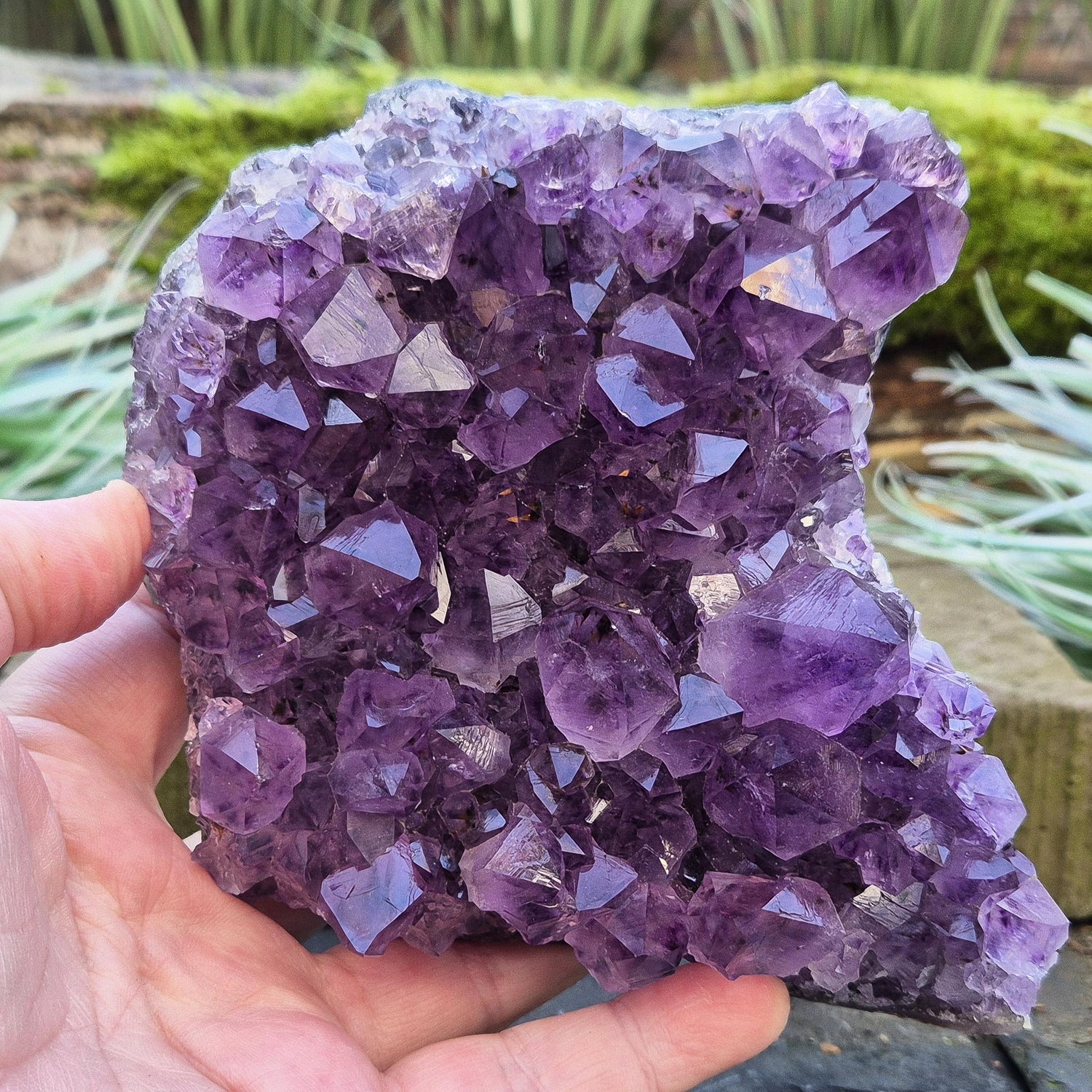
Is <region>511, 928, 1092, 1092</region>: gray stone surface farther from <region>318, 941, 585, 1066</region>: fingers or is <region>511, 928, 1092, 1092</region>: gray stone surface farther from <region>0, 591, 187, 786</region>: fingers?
<region>0, 591, 187, 786</region>: fingers

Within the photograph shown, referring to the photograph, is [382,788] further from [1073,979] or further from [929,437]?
[929,437]

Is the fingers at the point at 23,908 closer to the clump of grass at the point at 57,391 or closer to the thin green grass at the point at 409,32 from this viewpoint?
the clump of grass at the point at 57,391

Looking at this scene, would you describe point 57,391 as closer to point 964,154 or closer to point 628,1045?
point 628,1045

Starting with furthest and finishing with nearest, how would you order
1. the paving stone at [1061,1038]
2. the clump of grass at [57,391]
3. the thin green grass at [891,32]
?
the thin green grass at [891,32], the clump of grass at [57,391], the paving stone at [1061,1038]

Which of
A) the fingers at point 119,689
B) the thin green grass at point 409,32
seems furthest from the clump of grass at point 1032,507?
the thin green grass at point 409,32

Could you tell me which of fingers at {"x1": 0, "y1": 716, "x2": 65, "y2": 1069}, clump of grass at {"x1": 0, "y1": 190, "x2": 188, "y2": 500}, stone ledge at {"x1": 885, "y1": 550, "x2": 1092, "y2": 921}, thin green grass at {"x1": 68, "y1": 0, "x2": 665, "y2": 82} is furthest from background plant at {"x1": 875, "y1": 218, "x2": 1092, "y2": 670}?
thin green grass at {"x1": 68, "y1": 0, "x2": 665, "y2": 82}
